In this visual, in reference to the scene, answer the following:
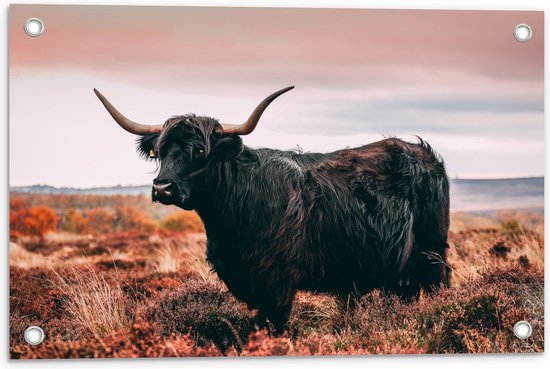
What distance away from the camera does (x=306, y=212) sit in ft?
23.2

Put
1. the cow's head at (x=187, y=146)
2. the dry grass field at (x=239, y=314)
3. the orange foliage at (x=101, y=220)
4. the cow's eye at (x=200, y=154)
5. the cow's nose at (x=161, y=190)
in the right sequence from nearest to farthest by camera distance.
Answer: the cow's nose at (x=161, y=190) < the cow's head at (x=187, y=146) < the cow's eye at (x=200, y=154) < the dry grass field at (x=239, y=314) < the orange foliage at (x=101, y=220)

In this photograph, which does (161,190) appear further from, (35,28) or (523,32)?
(523,32)

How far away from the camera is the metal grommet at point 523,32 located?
7.45m

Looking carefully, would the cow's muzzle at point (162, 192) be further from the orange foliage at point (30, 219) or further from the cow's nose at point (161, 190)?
the orange foliage at point (30, 219)

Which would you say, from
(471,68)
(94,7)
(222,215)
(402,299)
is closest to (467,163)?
(471,68)

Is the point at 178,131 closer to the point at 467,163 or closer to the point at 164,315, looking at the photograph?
the point at 164,315

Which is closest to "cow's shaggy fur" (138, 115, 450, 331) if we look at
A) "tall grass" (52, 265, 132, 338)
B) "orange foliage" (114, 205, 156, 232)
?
"tall grass" (52, 265, 132, 338)

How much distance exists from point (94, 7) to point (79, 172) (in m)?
1.94

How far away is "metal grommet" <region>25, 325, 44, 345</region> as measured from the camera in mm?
6945

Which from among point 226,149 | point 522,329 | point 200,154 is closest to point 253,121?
point 226,149

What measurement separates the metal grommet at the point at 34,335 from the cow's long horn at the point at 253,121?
2.30m

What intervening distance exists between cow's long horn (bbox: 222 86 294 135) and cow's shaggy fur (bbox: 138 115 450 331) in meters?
0.09

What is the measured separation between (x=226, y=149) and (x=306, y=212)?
34.5 inches

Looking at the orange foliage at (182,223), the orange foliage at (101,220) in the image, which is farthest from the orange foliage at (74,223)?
the orange foliage at (182,223)
